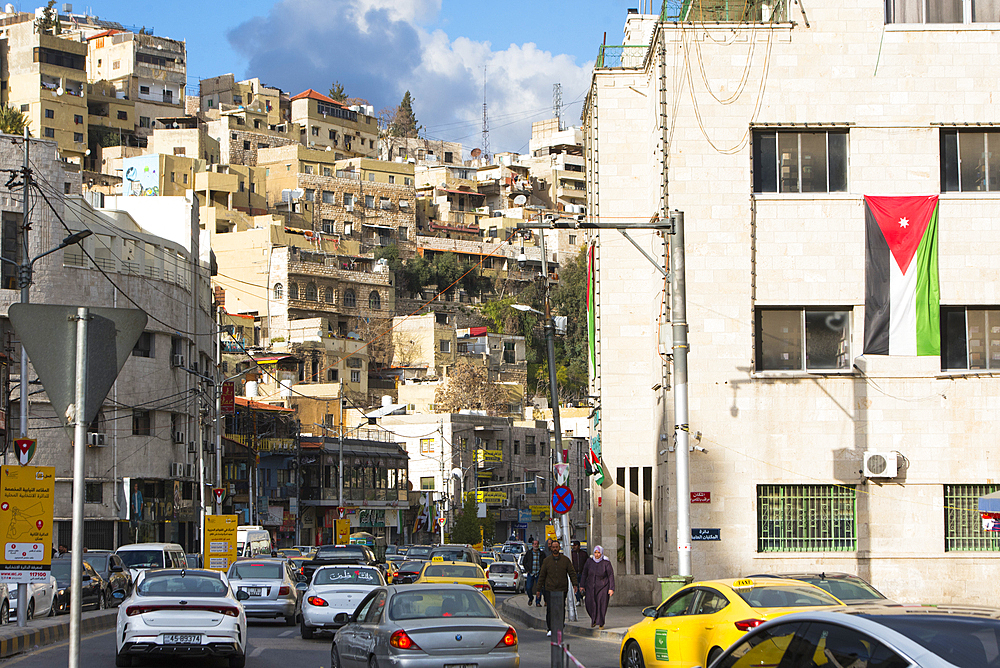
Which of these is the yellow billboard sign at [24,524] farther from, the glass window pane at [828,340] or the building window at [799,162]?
the building window at [799,162]

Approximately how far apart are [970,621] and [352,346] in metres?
102

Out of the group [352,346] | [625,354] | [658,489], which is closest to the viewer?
[658,489]

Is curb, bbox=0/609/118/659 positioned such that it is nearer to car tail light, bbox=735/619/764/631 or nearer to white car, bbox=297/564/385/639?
white car, bbox=297/564/385/639

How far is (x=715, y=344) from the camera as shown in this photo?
26984 millimetres

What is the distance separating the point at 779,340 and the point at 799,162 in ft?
13.4

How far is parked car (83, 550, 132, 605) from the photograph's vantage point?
32.8 metres

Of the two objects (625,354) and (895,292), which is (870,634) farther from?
(625,354)

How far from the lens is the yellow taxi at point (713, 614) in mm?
13805

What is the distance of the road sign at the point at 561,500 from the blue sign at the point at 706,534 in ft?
12.0

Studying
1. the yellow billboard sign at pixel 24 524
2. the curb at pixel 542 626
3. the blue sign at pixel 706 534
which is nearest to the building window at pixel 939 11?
the blue sign at pixel 706 534

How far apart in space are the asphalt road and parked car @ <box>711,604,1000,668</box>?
1125 centimetres

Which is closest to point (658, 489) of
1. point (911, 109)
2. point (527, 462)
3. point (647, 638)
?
point (911, 109)

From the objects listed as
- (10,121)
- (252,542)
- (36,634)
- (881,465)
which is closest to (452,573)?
(36,634)

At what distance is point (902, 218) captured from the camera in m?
26.7
